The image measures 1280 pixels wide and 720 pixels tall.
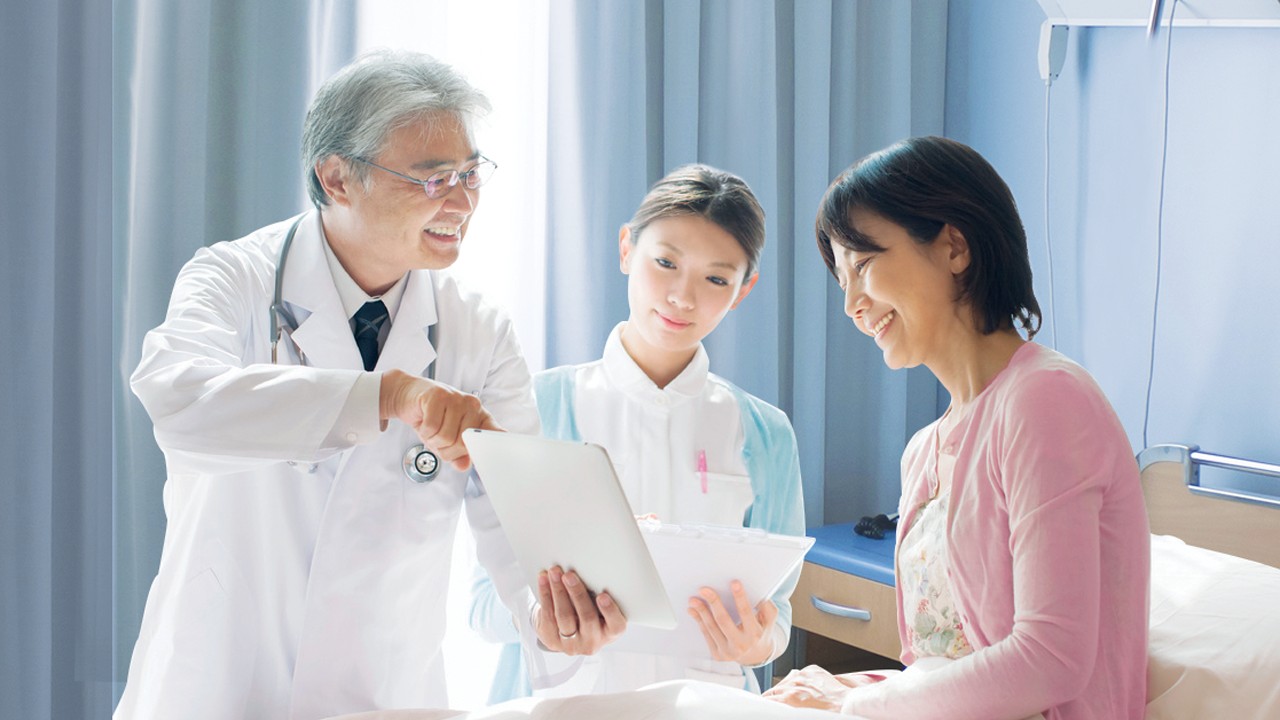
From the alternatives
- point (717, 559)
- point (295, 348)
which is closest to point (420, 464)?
point (295, 348)

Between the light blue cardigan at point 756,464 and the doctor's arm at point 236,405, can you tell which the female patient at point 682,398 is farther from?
the doctor's arm at point 236,405

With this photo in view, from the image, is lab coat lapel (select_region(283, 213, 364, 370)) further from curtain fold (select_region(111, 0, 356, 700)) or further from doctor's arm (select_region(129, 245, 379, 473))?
curtain fold (select_region(111, 0, 356, 700))

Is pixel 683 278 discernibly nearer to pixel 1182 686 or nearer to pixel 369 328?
pixel 369 328

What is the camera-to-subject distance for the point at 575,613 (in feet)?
4.78

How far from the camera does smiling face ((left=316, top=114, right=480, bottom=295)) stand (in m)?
1.49

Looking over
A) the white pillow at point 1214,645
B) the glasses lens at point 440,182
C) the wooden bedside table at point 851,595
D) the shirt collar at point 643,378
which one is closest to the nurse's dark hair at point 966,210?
the white pillow at point 1214,645

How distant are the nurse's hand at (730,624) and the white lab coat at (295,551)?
0.30 m

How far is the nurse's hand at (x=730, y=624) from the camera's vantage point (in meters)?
1.74

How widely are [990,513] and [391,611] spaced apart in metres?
0.84

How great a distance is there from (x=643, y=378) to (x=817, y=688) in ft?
2.74

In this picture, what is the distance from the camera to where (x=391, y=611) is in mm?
1568

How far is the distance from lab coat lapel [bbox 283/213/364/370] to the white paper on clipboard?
51 centimetres

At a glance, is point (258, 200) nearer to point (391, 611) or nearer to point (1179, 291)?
point (391, 611)

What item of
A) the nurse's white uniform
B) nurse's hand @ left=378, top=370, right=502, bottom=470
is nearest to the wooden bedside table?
the nurse's white uniform
